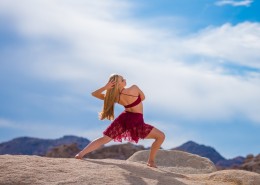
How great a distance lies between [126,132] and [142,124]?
373 millimetres

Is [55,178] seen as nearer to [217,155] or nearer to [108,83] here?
[108,83]

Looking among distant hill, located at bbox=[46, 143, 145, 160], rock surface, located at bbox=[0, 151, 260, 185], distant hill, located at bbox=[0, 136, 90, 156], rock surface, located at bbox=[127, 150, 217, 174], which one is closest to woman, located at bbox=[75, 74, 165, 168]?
rock surface, located at bbox=[0, 151, 260, 185]

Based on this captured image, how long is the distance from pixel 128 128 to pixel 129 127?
1.2 inches

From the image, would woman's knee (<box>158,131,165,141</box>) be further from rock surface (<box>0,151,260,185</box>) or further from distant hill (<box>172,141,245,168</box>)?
distant hill (<box>172,141,245,168</box>)

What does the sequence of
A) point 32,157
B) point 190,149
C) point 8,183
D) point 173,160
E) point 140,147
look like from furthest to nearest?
1. point 190,149
2. point 140,147
3. point 173,160
4. point 32,157
5. point 8,183

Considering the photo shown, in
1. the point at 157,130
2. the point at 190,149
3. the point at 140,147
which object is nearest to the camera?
the point at 157,130

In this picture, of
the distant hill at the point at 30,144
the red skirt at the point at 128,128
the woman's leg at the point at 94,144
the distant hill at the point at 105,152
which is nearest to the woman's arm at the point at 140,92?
the red skirt at the point at 128,128

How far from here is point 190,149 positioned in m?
→ 63.8

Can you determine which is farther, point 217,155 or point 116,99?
point 217,155

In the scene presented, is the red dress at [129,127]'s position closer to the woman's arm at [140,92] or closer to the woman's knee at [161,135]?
the woman's arm at [140,92]

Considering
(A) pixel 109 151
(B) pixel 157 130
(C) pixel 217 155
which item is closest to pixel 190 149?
(C) pixel 217 155

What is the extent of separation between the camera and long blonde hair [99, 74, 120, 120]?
30.5ft

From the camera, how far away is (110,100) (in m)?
9.38

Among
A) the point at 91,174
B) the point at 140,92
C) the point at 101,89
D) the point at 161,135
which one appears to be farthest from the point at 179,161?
the point at 91,174
